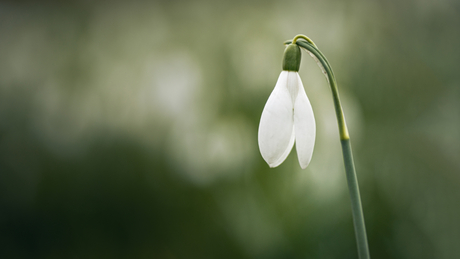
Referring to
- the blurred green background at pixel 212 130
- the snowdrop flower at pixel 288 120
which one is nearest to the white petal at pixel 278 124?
the snowdrop flower at pixel 288 120

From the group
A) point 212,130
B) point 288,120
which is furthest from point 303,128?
point 212,130

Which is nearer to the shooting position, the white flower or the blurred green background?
the white flower

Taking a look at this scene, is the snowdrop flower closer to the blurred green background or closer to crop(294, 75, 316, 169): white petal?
crop(294, 75, 316, 169): white petal

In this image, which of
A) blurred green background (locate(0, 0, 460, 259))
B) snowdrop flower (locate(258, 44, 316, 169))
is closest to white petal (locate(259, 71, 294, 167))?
snowdrop flower (locate(258, 44, 316, 169))

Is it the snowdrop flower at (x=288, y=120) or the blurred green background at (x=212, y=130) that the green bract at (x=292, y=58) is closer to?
the snowdrop flower at (x=288, y=120)

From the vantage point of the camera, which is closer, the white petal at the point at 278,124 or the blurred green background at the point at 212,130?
the white petal at the point at 278,124

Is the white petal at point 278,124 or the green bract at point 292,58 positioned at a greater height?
the green bract at point 292,58

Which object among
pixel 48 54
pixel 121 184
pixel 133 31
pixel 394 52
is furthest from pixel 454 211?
pixel 48 54

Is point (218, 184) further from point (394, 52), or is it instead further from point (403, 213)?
point (394, 52)

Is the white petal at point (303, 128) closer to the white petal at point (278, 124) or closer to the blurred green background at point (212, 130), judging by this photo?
the white petal at point (278, 124)
